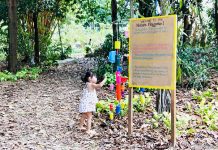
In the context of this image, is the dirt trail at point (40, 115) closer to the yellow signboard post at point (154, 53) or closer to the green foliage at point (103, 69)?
the green foliage at point (103, 69)

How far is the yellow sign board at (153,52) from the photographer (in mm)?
5203

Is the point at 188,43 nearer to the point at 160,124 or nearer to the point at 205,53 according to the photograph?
the point at 205,53

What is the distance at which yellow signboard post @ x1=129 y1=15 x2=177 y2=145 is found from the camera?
5207 mm

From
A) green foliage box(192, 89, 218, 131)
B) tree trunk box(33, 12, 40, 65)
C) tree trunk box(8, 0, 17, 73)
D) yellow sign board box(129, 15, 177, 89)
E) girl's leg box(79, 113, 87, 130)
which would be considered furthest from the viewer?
tree trunk box(33, 12, 40, 65)

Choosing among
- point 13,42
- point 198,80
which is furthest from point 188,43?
point 13,42

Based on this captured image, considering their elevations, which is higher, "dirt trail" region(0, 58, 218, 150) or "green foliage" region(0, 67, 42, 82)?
"green foliage" region(0, 67, 42, 82)

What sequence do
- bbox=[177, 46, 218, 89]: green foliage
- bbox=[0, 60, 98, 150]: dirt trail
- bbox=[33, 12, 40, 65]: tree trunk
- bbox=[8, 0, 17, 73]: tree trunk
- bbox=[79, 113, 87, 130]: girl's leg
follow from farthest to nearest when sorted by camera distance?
bbox=[33, 12, 40, 65]: tree trunk, bbox=[8, 0, 17, 73]: tree trunk, bbox=[177, 46, 218, 89]: green foliage, bbox=[79, 113, 87, 130]: girl's leg, bbox=[0, 60, 98, 150]: dirt trail

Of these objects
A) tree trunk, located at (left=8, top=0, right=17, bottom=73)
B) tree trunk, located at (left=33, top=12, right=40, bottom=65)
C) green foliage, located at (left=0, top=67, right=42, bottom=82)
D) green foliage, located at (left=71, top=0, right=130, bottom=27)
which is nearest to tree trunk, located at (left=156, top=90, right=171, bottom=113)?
green foliage, located at (left=0, top=67, right=42, bottom=82)

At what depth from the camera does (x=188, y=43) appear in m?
12.9

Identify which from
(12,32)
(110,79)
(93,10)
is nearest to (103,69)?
(110,79)

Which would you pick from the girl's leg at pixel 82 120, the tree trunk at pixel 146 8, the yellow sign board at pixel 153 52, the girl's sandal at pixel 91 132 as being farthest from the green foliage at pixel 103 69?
the yellow sign board at pixel 153 52

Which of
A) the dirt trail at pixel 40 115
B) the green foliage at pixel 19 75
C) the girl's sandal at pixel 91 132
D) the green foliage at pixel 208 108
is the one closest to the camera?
the dirt trail at pixel 40 115

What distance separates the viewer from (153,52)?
540 centimetres

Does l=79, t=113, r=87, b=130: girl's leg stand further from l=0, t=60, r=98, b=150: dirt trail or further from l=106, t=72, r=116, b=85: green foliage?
l=106, t=72, r=116, b=85: green foliage
